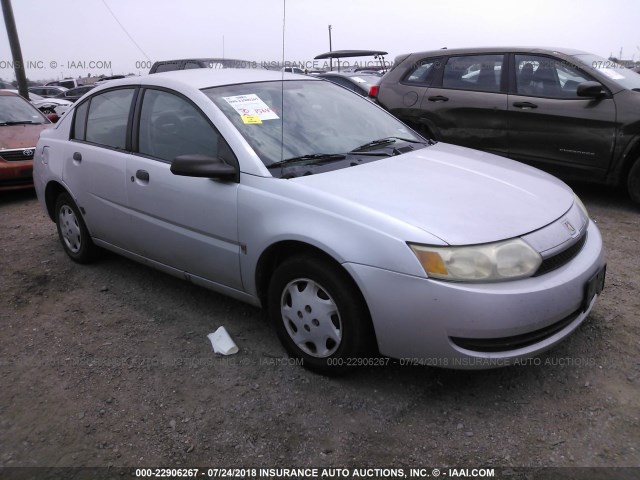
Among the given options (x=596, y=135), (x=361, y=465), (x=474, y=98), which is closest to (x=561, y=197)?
(x=361, y=465)

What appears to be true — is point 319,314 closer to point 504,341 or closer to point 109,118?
point 504,341

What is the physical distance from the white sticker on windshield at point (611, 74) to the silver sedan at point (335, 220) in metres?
2.74

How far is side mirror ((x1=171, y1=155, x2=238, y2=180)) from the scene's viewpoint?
290 cm

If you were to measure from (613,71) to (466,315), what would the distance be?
4.55m

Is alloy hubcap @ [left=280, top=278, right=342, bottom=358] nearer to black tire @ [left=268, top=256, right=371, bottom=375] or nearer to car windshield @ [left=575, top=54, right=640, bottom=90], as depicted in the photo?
black tire @ [left=268, top=256, right=371, bottom=375]

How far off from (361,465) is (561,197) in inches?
→ 70.2

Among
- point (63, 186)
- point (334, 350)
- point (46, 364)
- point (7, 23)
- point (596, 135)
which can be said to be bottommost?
point (46, 364)

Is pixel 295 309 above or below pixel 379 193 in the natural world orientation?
below

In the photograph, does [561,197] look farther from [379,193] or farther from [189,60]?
[189,60]

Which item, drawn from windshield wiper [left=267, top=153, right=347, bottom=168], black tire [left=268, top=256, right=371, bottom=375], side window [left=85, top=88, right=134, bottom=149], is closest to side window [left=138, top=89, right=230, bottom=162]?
side window [left=85, top=88, right=134, bottom=149]

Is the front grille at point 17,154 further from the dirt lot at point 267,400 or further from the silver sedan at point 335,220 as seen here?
the dirt lot at point 267,400

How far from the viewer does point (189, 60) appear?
10.2 m

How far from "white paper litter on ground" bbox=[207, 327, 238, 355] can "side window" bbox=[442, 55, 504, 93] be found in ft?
14.2

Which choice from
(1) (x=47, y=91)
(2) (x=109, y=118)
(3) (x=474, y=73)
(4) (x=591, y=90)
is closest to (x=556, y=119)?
(4) (x=591, y=90)
